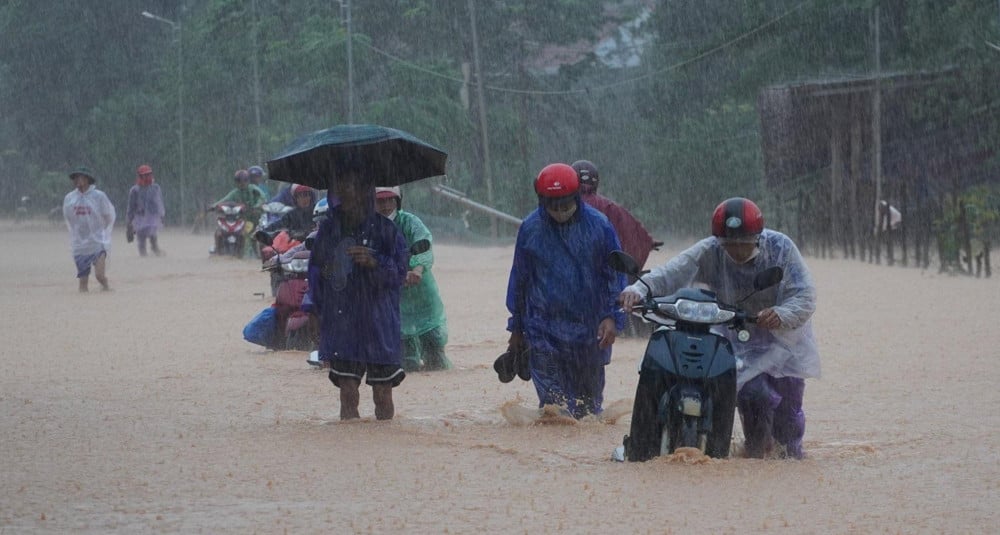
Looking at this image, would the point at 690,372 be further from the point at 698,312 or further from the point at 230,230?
the point at 230,230

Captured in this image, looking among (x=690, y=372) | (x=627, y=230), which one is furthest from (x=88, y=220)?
(x=690, y=372)

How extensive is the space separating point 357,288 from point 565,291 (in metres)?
1.16

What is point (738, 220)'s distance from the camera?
22.5ft

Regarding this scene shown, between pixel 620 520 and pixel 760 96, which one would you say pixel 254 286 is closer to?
pixel 760 96

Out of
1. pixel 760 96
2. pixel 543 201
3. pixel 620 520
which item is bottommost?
pixel 620 520

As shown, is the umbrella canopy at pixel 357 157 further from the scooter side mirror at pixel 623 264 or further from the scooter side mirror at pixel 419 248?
the scooter side mirror at pixel 623 264

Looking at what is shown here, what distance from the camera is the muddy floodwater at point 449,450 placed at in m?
6.01

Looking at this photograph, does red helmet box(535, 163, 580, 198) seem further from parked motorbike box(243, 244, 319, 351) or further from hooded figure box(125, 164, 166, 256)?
hooded figure box(125, 164, 166, 256)

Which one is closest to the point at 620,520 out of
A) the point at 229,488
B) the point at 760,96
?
the point at 229,488

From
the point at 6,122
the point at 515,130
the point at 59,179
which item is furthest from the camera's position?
the point at 6,122

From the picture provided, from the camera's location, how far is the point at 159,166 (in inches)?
2349

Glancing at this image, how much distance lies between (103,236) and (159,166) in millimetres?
40481

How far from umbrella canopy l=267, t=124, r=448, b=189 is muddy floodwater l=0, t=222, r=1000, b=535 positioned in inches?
56.6

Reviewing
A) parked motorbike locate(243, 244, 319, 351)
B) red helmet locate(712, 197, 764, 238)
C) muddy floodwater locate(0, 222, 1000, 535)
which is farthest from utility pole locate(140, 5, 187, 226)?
red helmet locate(712, 197, 764, 238)
